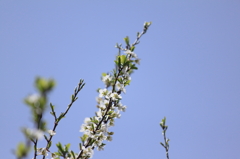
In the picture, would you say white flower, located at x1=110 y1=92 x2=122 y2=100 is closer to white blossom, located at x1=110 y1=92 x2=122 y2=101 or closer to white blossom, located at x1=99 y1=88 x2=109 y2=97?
white blossom, located at x1=110 y1=92 x2=122 y2=101

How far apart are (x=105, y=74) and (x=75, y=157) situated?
1.42m

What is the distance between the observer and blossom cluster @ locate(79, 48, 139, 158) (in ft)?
9.74

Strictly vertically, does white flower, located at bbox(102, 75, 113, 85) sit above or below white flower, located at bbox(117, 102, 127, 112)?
above

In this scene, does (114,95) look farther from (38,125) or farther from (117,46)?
(38,125)

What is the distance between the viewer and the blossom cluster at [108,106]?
297cm

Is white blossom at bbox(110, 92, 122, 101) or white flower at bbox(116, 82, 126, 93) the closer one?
white blossom at bbox(110, 92, 122, 101)

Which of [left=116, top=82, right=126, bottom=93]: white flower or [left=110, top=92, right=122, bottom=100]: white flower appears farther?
[left=116, top=82, right=126, bottom=93]: white flower

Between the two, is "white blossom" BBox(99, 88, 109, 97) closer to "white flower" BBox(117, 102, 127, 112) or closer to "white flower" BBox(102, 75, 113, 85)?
"white flower" BBox(102, 75, 113, 85)

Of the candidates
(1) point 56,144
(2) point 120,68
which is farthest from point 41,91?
(2) point 120,68

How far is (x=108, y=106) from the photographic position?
3.11 metres

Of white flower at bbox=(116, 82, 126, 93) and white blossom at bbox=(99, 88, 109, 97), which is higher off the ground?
white flower at bbox=(116, 82, 126, 93)

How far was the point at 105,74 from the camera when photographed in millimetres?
3391

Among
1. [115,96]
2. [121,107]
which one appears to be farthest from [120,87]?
[121,107]

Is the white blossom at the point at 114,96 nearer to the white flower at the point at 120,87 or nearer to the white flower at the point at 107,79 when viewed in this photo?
the white flower at the point at 120,87
